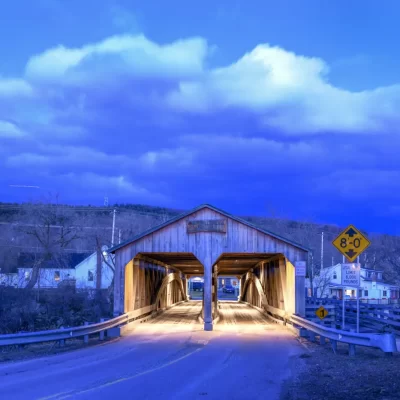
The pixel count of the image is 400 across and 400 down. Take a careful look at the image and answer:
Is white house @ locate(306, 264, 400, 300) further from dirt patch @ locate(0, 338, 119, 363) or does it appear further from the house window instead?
dirt patch @ locate(0, 338, 119, 363)

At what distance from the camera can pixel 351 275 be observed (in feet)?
45.5

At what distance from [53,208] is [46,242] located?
164 inches

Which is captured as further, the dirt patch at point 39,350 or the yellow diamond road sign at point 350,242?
the yellow diamond road sign at point 350,242

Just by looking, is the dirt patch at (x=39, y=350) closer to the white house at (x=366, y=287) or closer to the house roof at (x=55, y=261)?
the house roof at (x=55, y=261)

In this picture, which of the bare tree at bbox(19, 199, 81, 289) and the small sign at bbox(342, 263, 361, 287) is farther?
the bare tree at bbox(19, 199, 81, 289)

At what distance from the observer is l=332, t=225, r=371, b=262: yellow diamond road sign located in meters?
13.8

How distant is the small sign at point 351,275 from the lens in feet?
45.0

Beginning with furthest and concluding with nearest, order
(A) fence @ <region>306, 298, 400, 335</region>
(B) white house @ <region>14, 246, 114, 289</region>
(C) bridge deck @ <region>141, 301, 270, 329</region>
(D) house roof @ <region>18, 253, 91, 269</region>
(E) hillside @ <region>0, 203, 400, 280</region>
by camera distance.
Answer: (B) white house @ <region>14, 246, 114, 289</region>, (D) house roof @ <region>18, 253, 91, 269</region>, (E) hillside @ <region>0, 203, 400, 280</region>, (C) bridge deck @ <region>141, 301, 270, 329</region>, (A) fence @ <region>306, 298, 400, 335</region>

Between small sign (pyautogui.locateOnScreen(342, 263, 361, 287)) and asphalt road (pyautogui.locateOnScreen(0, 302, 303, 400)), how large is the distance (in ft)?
7.01

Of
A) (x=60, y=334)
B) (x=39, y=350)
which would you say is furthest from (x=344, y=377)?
(x=39, y=350)

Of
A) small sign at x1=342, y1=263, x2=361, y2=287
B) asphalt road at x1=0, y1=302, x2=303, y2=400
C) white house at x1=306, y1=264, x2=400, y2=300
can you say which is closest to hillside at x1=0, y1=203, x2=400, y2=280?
white house at x1=306, y1=264, x2=400, y2=300

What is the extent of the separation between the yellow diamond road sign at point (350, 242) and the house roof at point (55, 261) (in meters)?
23.8

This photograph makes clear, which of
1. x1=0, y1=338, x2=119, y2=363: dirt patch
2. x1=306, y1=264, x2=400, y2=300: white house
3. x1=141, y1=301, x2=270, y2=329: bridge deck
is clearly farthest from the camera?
x1=306, y1=264, x2=400, y2=300: white house

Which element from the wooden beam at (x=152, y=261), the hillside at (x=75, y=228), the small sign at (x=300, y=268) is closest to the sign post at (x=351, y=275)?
the small sign at (x=300, y=268)
